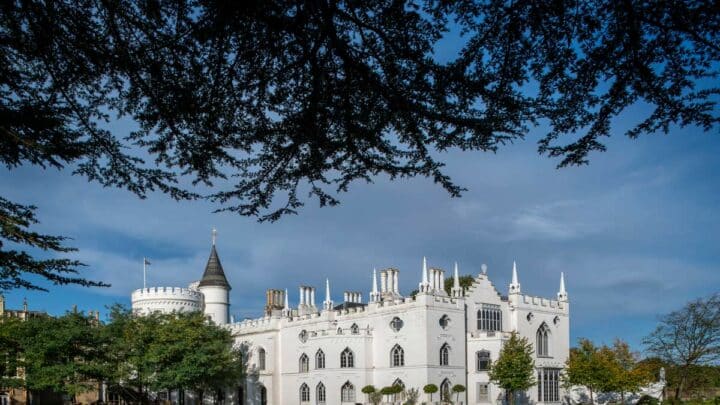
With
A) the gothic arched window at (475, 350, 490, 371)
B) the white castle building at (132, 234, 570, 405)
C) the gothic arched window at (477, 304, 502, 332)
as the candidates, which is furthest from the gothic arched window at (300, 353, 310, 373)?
the gothic arched window at (477, 304, 502, 332)

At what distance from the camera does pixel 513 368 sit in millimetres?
37188

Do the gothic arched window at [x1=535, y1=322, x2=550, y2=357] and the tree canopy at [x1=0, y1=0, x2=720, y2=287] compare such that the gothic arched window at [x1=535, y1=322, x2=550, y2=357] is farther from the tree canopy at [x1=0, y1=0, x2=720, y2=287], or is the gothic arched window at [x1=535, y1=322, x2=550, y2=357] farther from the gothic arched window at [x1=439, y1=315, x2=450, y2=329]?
the tree canopy at [x1=0, y1=0, x2=720, y2=287]

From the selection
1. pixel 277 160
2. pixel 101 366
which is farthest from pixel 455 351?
pixel 277 160

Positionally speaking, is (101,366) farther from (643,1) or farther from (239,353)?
(643,1)

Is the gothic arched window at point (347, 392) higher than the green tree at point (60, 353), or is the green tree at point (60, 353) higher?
the green tree at point (60, 353)

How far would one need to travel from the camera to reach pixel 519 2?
4.74 meters

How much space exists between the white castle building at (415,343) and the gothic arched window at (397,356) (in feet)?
0.19

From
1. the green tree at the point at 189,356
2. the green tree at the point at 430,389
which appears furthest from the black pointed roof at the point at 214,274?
the green tree at the point at 430,389

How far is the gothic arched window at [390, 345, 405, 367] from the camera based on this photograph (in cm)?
4016

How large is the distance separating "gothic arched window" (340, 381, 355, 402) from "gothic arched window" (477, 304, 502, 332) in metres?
8.52

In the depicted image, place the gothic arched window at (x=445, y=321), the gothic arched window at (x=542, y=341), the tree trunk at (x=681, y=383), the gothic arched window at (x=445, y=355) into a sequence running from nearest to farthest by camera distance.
Result: the gothic arched window at (x=445, y=355), the gothic arched window at (x=445, y=321), the tree trunk at (x=681, y=383), the gothic arched window at (x=542, y=341)

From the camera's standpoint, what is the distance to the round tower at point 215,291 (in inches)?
2243

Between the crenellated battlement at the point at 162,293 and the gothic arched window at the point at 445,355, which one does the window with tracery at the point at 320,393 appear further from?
the crenellated battlement at the point at 162,293

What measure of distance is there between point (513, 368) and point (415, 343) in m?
5.49
